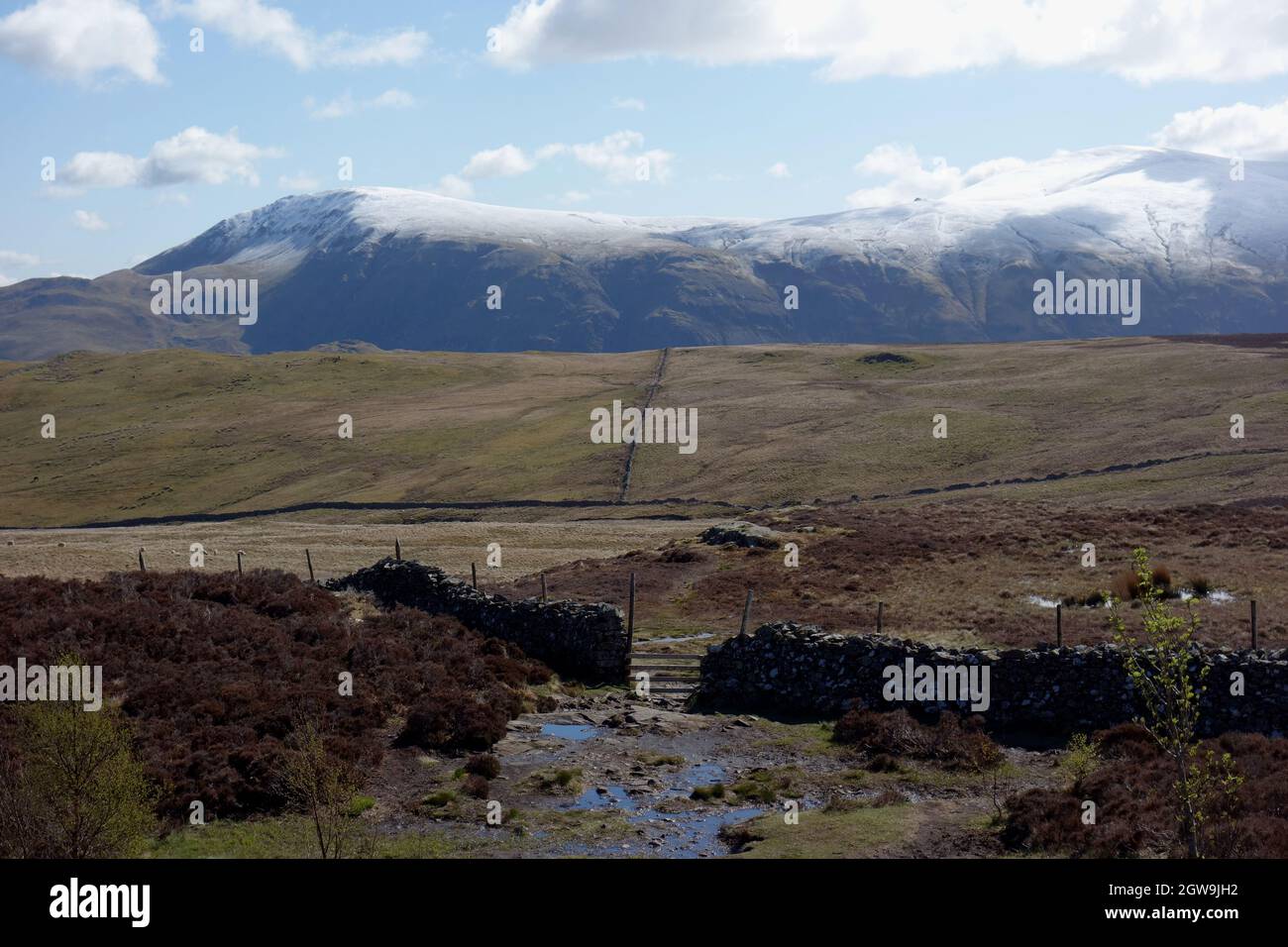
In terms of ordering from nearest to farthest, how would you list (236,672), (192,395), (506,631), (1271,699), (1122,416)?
(1271,699), (236,672), (506,631), (1122,416), (192,395)

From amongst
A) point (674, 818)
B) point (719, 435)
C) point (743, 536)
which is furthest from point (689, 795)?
point (719, 435)

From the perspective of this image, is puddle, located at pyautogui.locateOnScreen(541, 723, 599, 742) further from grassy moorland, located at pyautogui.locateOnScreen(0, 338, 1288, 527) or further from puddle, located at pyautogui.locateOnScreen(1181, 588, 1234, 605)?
grassy moorland, located at pyautogui.locateOnScreen(0, 338, 1288, 527)

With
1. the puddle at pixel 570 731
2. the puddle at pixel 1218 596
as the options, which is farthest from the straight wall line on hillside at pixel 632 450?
the puddle at pixel 570 731

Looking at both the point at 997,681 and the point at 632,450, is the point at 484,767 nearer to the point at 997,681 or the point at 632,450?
the point at 997,681

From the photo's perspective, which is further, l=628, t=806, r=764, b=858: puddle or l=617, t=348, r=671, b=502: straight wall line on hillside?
l=617, t=348, r=671, b=502: straight wall line on hillside

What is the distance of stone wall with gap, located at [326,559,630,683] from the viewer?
115 ft

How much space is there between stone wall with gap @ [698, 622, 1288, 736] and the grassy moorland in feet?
170

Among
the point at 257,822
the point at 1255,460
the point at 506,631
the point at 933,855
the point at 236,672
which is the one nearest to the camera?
the point at 933,855

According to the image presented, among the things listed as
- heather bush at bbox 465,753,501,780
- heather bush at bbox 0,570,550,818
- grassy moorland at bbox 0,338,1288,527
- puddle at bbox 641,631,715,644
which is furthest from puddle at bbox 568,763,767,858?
grassy moorland at bbox 0,338,1288,527
